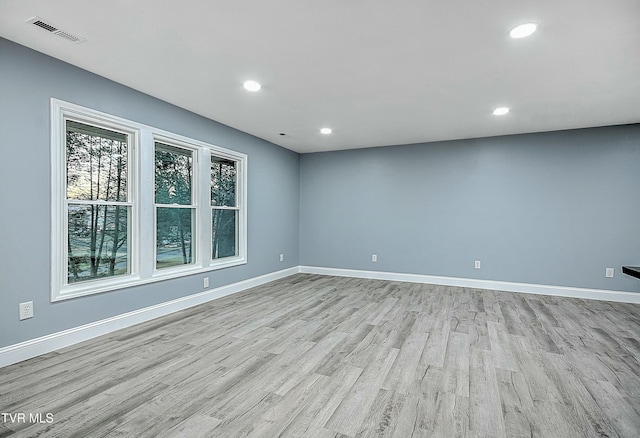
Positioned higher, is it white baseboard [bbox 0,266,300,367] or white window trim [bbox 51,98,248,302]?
white window trim [bbox 51,98,248,302]

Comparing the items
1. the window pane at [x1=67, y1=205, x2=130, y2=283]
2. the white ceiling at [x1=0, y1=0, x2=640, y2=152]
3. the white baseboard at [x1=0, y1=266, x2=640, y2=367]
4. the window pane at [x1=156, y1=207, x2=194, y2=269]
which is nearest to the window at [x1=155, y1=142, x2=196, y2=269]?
the window pane at [x1=156, y1=207, x2=194, y2=269]

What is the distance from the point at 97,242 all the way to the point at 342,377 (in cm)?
272

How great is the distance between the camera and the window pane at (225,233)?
4.81 m

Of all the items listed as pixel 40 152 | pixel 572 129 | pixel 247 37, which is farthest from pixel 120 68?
pixel 572 129

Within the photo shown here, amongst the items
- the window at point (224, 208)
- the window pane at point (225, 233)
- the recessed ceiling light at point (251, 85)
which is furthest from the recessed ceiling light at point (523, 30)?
the window pane at point (225, 233)

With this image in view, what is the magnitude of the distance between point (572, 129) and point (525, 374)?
4.22 m

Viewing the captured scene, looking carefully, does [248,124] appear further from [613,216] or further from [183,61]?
[613,216]

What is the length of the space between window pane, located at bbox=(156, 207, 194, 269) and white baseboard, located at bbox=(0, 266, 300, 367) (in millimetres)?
498

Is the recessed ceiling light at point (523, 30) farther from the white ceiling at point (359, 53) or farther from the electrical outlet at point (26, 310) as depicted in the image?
the electrical outlet at point (26, 310)

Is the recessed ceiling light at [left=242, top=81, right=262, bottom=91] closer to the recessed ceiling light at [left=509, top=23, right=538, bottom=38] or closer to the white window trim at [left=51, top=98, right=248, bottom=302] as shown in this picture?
the white window trim at [left=51, top=98, right=248, bottom=302]

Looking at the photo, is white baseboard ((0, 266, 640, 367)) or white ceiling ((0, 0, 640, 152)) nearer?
white ceiling ((0, 0, 640, 152))

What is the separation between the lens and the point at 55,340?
2.81m

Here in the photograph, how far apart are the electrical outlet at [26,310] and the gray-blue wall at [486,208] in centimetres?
468

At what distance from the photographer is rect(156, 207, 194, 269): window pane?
3.90 metres
